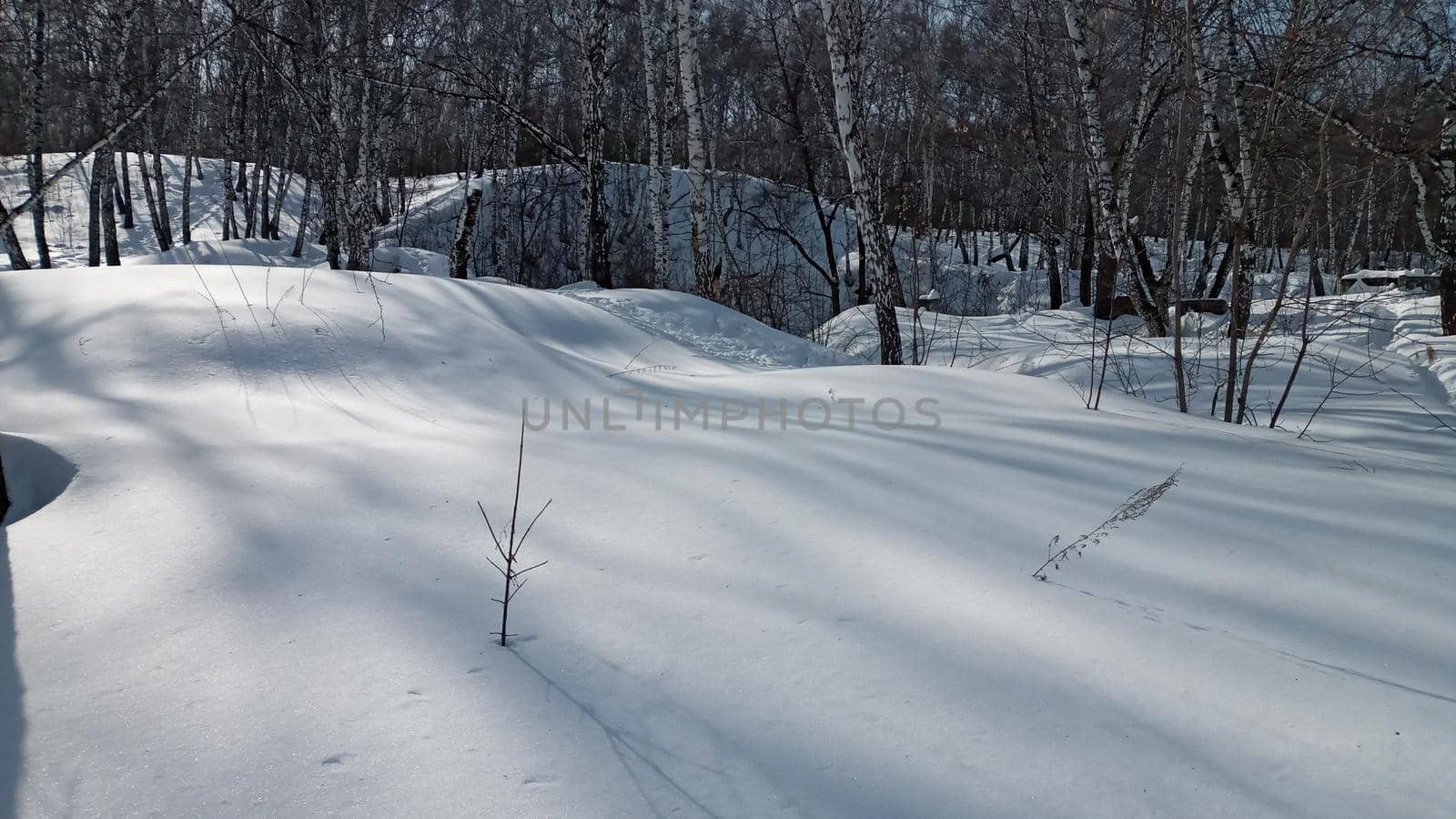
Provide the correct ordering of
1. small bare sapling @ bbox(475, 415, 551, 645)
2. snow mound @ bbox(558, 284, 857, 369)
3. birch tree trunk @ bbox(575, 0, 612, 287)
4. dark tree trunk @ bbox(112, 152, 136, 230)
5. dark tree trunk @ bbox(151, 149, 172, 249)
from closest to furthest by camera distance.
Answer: small bare sapling @ bbox(475, 415, 551, 645) < snow mound @ bbox(558, 284, 857, 369) < birch tree trunk @ bbox(575, 0, 612, 287) < dark tree trunk @ bbox(151, 149, 172, 249) < dark tree trunk @ bbox(112, 152, 136, 230)

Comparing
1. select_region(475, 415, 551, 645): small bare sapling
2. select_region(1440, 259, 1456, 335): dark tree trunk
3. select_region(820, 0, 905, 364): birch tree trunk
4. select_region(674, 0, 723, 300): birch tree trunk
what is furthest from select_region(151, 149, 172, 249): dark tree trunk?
select_region(1440, 259, 1456, 335): dark tree trunk

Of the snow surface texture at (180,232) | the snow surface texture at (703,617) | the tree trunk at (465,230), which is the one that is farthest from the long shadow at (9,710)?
the snow surface texture at (180,232)

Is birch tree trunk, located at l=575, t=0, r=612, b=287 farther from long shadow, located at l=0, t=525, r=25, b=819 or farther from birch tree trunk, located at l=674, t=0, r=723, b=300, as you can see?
long shadow, located at l=0, t=525, r=25, b=819

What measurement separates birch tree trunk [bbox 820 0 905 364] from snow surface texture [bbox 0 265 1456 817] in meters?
3.47

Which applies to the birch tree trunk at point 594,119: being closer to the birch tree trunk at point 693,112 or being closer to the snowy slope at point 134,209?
the birch tree trunk at point 693,112

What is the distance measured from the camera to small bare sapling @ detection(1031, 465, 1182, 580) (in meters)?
1.95

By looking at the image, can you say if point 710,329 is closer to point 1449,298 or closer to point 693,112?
point 693,112

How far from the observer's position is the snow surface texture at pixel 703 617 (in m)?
1.25

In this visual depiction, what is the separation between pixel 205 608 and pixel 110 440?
42.4 inches

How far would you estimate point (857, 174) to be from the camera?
6.37 metres

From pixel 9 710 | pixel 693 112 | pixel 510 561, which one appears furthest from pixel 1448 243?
pixel 9 710

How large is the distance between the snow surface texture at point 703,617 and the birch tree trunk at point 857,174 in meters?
3.47

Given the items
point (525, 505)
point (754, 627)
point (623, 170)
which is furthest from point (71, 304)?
point (623, 170)

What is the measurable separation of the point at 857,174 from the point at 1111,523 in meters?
4.74
